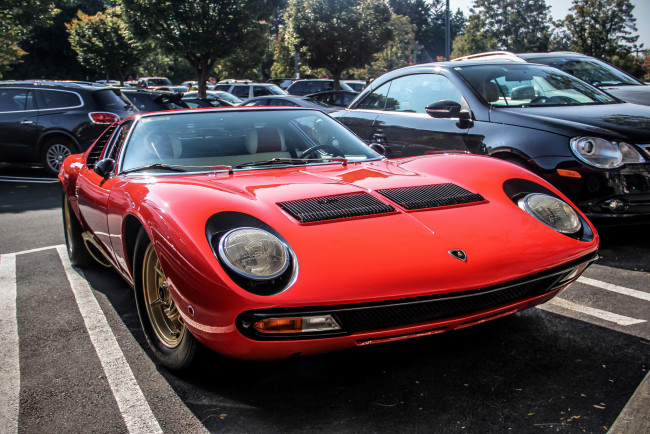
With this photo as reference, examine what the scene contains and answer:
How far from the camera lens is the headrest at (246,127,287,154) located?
3.73 m

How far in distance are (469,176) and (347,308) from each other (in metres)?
1.39

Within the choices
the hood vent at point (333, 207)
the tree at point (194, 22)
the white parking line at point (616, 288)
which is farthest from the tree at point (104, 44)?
the hood vent at point (333, 207)

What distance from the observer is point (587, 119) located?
4852 mm

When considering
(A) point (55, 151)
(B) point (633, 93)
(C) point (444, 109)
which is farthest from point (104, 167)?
(A) point (55, 151)

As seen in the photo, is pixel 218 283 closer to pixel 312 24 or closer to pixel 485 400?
pixel 485 400

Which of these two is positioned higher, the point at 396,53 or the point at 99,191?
the point at 396,53

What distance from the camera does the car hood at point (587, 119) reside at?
4.64m

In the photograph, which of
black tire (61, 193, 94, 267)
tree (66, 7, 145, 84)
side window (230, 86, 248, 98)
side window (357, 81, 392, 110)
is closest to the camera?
black tire (61, 193, 94, 267)

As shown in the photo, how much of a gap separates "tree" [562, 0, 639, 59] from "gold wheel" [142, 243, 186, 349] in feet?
152

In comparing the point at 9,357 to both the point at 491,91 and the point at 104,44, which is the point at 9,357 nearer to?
the point at 491,91

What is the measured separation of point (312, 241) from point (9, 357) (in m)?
1.79

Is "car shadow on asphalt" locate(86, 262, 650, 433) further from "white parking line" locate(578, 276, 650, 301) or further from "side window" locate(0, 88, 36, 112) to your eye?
"side window" locate(0, 88, 36, 112)

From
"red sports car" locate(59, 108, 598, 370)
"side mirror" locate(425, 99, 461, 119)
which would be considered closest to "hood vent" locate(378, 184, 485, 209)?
"red sports car" locate(59, 108, 598, 370)

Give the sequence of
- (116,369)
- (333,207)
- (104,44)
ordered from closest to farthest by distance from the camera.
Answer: (333,207) < (116,369) < (104,44)
